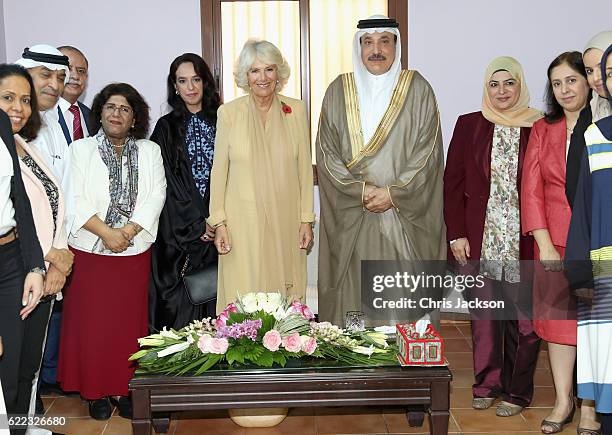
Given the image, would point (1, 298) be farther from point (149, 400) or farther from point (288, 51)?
point (288, 51)

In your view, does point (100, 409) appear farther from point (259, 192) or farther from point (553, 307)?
point (553, 307)

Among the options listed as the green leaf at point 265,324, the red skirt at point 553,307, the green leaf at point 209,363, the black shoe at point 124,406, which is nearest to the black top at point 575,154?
the red skirt at point 553,307

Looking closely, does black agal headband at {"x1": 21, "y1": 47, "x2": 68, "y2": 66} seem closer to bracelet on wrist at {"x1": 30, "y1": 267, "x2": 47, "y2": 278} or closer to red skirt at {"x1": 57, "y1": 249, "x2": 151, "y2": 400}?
red skirt at {"x1": 57, "y1": 249, "x2": 151, "y2": 400}

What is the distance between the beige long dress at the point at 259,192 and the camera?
4145mm

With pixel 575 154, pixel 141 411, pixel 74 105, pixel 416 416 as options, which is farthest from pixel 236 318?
pixel 74 105

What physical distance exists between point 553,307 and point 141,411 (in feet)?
6.19

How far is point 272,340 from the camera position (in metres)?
3.03

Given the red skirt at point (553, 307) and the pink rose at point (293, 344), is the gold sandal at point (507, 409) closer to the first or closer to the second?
the red skirt at point (553, 307)

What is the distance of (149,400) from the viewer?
295 centimetres

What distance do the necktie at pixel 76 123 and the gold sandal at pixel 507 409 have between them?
2607 millimetres

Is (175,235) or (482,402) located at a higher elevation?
(175,235)

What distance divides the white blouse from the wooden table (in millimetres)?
1109

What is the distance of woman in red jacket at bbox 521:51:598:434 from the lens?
3.54 metres

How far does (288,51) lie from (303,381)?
340 centimetres
